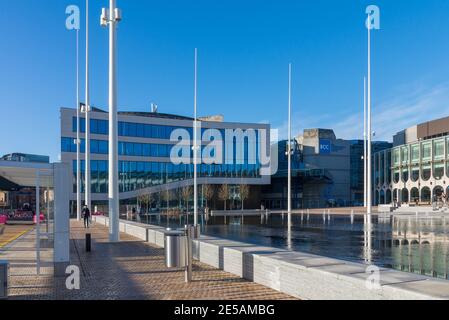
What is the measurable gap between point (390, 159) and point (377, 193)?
8861 mm

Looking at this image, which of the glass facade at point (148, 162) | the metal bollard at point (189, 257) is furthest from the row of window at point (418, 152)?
Answer: the metal bollard at point (189, 257)

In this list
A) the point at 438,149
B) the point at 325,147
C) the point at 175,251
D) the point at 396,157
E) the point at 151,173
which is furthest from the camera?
the point at 325,147

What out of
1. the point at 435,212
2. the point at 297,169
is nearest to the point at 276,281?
the point at 435,212

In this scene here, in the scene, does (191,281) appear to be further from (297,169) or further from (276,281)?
(297,169)

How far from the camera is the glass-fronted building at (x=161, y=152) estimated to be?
65875 mm

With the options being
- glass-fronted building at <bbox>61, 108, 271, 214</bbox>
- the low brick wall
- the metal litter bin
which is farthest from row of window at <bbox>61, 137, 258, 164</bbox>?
the metal litter bin

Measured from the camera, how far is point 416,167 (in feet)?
261

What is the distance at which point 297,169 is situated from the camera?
306ft

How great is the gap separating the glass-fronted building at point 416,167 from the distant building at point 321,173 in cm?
1017

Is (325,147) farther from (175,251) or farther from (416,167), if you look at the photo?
(175,251)

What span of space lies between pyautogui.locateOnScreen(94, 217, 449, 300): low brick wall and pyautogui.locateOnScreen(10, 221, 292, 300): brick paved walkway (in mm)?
245

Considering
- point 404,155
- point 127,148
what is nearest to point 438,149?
point 404,155

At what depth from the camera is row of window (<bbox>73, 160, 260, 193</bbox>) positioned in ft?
217

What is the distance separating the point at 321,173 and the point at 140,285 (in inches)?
3364
